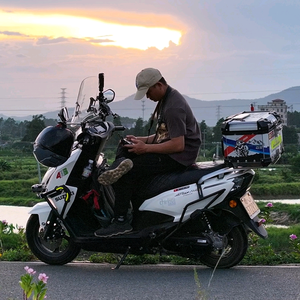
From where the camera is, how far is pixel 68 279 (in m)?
5.03

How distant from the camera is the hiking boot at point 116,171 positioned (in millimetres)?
5152

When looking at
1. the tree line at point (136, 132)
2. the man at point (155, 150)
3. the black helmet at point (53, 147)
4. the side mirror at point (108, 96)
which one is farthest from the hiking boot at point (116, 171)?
the tree line at point (136, 132)

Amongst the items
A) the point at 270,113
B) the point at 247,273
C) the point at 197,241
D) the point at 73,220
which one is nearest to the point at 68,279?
the point at 73,220

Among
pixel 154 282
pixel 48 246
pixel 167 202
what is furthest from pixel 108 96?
pixel 154 282

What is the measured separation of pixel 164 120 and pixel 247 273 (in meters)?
1.46

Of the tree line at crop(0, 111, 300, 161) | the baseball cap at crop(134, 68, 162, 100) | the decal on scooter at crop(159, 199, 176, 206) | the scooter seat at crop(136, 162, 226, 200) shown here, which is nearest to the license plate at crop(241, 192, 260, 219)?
the scooter seat at crop(136, 162, 226, 200)

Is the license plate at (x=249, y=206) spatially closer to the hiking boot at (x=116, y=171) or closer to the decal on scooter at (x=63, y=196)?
the hiking boot at (x=116, y=171)

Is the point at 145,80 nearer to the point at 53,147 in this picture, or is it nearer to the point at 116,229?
the point at 53,147

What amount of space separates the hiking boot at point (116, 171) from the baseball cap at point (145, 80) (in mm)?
575

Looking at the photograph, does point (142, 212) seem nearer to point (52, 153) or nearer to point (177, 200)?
point (177, 200)

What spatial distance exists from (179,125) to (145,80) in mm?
495

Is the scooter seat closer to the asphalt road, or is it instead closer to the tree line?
the asphalt road

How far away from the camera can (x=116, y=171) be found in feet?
17.0

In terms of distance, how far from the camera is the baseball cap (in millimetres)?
5266
